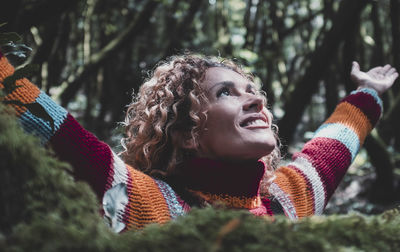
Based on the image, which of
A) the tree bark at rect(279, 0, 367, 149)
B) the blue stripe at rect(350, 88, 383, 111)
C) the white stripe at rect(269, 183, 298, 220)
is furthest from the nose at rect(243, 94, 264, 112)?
the tree bark at rect(279, 0, 367, 149)

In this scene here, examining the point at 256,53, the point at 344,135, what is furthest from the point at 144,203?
the point at 256,53

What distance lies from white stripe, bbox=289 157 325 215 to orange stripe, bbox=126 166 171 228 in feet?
2.88

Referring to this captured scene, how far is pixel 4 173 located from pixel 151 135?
1273mm

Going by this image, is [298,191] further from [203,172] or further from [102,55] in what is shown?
[102,55]

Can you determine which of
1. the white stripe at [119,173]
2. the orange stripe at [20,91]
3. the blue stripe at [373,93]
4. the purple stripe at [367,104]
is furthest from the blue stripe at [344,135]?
the orange stripe at [20,91]

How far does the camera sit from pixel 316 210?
6.39 ft

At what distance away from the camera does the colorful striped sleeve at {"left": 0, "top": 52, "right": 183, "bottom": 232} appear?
1066 millimetres

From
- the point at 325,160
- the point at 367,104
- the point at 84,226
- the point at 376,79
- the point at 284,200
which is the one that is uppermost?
the point at 84,226

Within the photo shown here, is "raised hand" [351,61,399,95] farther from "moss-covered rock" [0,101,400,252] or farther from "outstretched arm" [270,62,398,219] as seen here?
"moss-covered rock" [0,101,400,252]

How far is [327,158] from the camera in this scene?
2016mm

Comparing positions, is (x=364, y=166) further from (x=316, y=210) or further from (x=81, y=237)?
(x=81, y=237)

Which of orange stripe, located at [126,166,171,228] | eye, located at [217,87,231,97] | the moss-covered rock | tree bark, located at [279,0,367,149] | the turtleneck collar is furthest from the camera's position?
tree bark, located at [279,0,367,149]

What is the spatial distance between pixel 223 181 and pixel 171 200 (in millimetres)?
251

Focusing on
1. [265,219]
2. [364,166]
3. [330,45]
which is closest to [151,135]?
[265,219]
